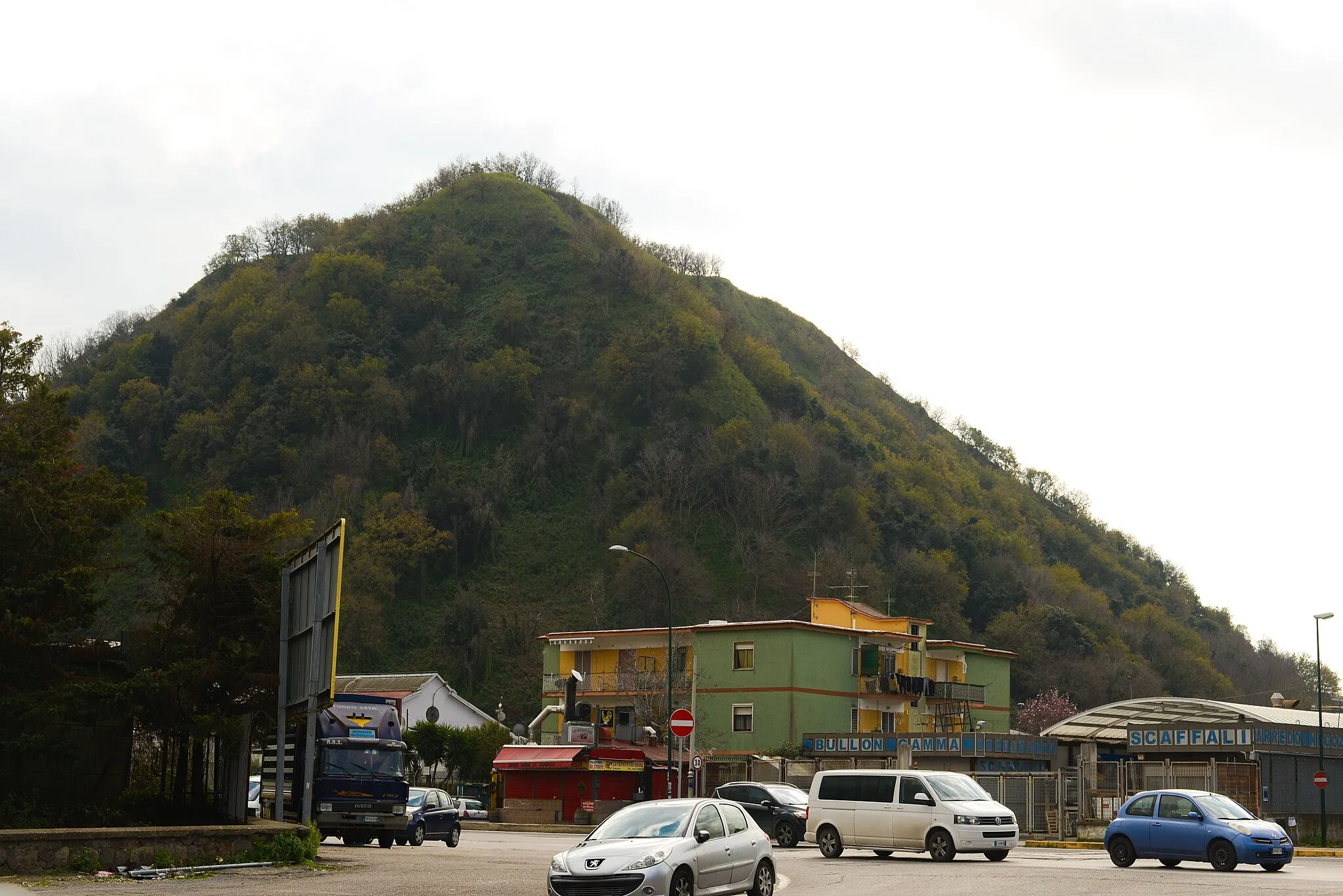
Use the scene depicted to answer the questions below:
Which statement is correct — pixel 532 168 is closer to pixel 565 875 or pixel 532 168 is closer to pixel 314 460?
pixel 314 460

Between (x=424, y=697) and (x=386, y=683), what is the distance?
320 cm

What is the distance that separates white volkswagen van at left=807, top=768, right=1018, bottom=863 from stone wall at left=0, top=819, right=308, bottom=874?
10052 millimetres

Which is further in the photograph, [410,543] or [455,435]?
[455,435]

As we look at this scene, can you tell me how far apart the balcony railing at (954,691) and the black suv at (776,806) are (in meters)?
37.0

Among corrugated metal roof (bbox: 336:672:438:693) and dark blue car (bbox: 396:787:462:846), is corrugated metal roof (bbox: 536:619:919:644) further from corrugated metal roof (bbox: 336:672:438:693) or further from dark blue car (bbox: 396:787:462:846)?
dark blue car (bbox: 396:787:462:846)

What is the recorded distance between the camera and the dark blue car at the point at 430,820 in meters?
33.5

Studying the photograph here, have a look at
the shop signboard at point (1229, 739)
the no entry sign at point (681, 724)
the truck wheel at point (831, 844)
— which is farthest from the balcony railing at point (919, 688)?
the truck wheel at point (831, 844)

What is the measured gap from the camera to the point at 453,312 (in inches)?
5910

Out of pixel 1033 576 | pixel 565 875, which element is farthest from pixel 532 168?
pixel 565 875

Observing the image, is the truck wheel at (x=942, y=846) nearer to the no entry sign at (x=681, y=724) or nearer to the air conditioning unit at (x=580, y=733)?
the no entry sign at (x=681, y=724)

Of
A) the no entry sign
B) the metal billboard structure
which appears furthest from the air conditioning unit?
the metal billboard structure

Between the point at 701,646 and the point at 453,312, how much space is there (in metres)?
90.1

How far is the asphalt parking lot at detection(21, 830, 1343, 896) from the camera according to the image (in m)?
18.8

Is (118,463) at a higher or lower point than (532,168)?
lower
